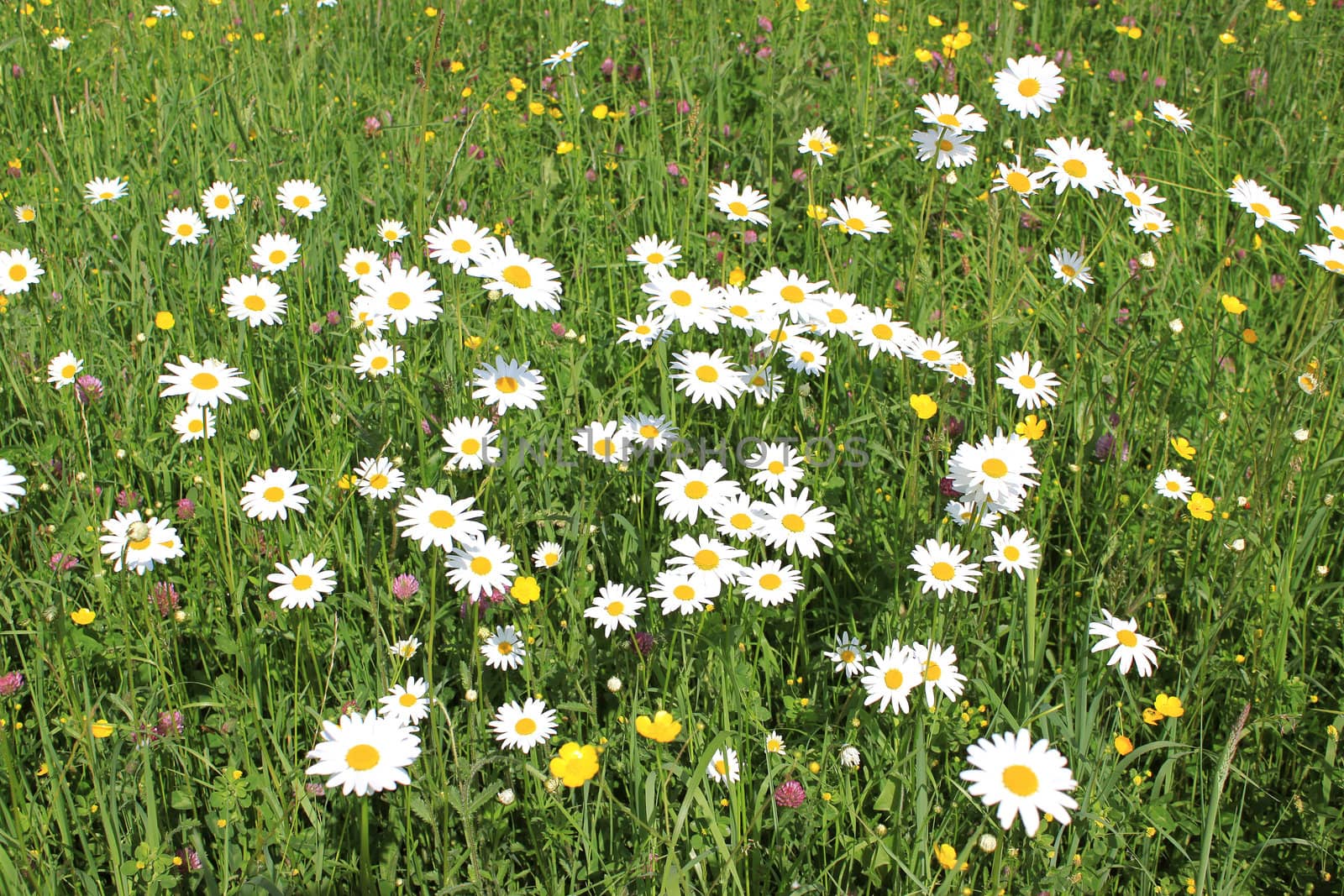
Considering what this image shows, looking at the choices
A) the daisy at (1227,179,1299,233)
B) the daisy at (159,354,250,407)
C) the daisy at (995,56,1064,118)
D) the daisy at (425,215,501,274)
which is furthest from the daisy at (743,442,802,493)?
the daisy at (1227,179,1299,233)

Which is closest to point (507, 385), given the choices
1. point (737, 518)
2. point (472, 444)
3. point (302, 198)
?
point (472, 444)

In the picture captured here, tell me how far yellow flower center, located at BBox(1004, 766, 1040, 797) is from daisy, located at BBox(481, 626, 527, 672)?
96cm

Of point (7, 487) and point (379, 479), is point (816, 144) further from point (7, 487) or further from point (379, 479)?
point (7, 487)

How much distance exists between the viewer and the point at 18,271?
2672mm

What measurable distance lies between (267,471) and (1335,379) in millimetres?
2664

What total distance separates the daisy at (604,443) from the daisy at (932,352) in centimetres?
72

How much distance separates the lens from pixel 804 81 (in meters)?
3.89

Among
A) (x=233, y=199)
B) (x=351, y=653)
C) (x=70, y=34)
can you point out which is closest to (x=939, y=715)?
(x=351, y=653)

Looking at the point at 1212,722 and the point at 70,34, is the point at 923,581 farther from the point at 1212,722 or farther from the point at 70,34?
the point at 70,34

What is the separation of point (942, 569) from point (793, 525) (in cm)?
31

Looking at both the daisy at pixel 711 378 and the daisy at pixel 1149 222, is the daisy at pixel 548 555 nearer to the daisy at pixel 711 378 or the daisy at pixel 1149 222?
the daisy at pixel 711 378

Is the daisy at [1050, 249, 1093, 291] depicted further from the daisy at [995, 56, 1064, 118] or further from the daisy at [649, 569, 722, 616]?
the daisy at [649, 569, 722, 616]

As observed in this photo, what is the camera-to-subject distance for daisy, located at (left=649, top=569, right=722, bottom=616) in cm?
186

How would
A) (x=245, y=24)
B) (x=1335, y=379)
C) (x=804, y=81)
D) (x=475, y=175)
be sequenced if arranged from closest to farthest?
(x=1335, y=379), (x=475, y=175), (x=804, y=81), (x=245, y=24)
